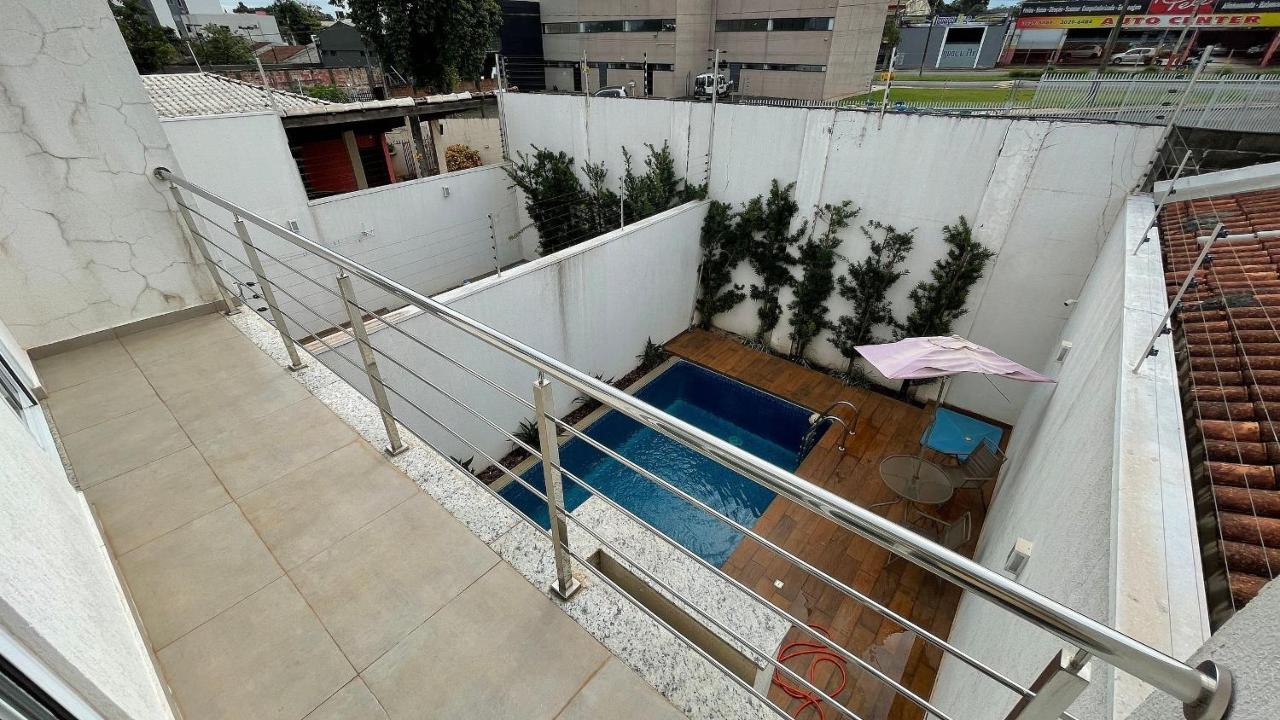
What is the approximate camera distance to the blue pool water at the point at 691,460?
18.0 ft

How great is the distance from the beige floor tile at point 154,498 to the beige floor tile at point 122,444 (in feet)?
0.21

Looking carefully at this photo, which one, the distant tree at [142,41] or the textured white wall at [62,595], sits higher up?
the distant tree at [142,41]

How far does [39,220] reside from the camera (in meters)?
2.65

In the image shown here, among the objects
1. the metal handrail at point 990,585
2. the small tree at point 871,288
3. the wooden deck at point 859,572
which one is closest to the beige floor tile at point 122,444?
the metal handrail at point 990,585

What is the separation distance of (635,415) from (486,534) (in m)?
1.11

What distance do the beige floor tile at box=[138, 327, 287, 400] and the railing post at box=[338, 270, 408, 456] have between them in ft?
3.41

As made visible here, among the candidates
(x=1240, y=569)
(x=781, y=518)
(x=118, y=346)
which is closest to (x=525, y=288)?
(x=118, y=346)

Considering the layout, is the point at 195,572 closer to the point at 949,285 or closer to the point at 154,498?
the point at 154,498

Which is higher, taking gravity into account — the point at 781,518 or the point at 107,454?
the point at 107,454

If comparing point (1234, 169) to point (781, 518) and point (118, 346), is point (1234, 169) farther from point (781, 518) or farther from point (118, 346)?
point (118, 346)

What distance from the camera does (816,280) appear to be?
7715 millimetres

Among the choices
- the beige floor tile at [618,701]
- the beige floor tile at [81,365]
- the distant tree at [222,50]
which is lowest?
the beige floor tile at [618,701]

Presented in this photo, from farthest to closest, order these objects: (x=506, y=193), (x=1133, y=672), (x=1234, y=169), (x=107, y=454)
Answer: (x=506, y=193)
(x=1234, y=169)
(x=107, y=454)
(x=1133, y=672)

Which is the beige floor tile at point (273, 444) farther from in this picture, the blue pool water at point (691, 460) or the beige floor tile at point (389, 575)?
the blue pool water at point (691, 460)
